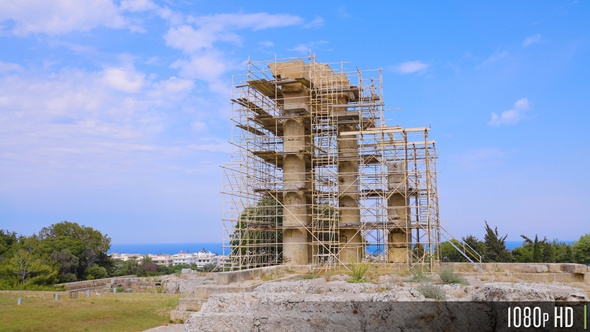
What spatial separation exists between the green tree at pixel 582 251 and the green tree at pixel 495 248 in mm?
7942

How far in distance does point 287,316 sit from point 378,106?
21.3 meters

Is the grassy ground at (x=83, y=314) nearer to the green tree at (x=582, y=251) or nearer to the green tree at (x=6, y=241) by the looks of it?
the green tree at (x=6, y=241)

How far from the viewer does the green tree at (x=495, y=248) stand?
115 ft

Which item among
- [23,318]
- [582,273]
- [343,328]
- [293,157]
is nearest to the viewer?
[343,328]

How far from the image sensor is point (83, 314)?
1608 cm

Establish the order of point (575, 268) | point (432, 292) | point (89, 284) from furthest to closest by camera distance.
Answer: point (89, 284) < point (575, 268) < point (432, 292)

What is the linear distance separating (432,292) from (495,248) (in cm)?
3008

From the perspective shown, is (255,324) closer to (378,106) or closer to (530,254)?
(378,106)

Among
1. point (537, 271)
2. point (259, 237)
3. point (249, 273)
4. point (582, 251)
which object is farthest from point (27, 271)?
point (582, 251)

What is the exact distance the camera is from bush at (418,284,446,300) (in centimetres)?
799

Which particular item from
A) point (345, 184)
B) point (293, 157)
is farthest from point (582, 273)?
point (293, 157)

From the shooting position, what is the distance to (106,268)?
46.4m

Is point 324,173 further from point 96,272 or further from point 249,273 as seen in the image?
point 96,272

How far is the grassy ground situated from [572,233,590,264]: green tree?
109 ft
